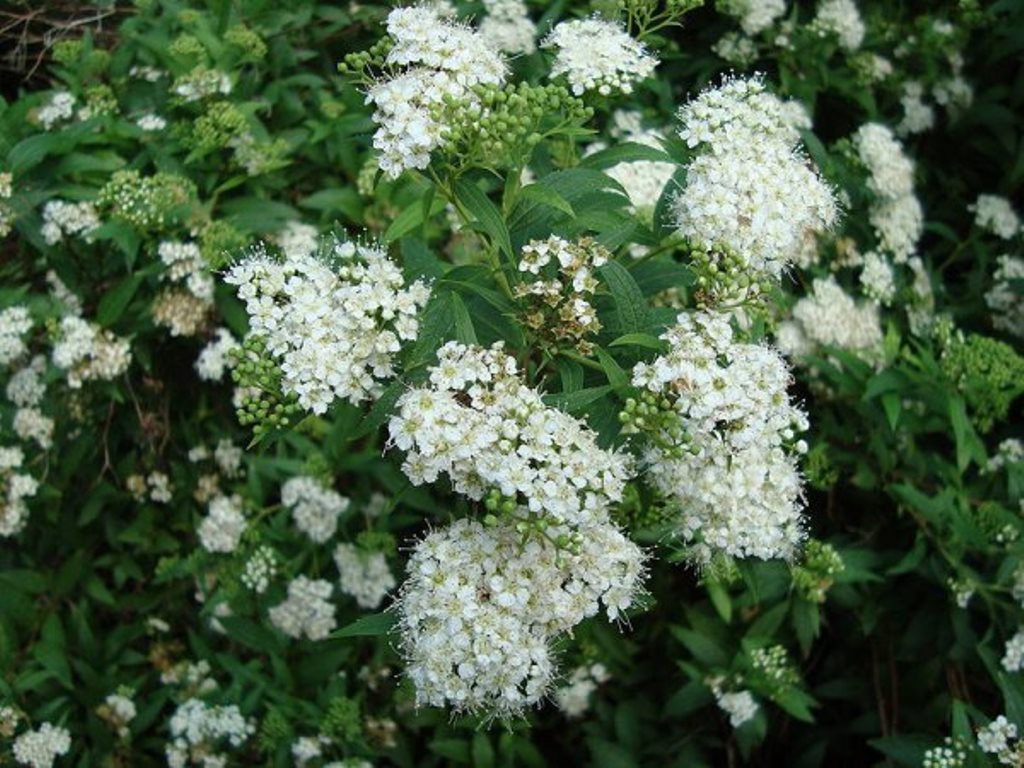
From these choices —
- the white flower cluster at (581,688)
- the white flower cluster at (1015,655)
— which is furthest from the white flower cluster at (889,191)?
the white flower cluster at (581,688)

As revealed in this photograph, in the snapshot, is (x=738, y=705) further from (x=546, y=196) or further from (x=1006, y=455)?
(x=546, y=196)

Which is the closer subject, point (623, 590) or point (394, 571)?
point (623, 590)

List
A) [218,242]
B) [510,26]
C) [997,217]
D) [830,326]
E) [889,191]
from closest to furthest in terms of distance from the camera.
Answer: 1. [218,242]
2. [830,326]
3. [510,26]
4. [889,191]
5. [997,217]

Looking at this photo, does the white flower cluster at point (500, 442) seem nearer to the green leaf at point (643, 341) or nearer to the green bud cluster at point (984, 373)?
the green leaf at point (643, 341)

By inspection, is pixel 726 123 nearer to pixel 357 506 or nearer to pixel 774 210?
pixel 774 210

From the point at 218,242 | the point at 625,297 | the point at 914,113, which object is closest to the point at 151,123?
the point at 218,242

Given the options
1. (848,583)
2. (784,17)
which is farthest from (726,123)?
(784,17)

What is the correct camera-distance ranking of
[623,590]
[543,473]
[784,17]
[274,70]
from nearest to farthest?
[543,473]
[623,590]
[274,70]
[784,17]
